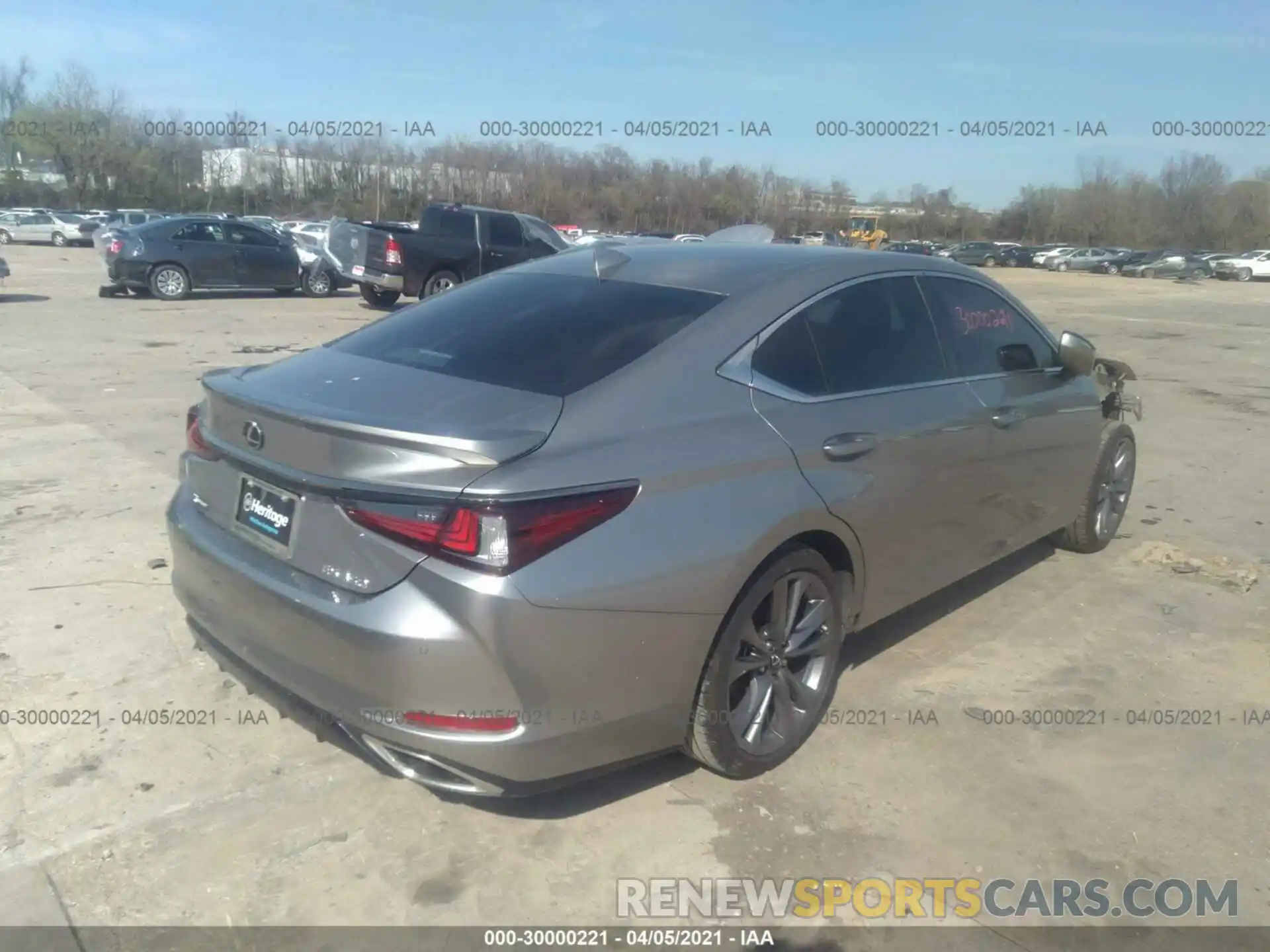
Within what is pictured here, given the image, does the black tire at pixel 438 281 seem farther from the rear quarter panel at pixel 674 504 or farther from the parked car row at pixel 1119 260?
the parked car row at pixel 1119 260

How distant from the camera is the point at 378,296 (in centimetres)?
1884

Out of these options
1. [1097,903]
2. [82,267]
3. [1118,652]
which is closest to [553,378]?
[1097,903]

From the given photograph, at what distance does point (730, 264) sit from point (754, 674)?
1.50m

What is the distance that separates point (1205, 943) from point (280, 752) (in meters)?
2.84

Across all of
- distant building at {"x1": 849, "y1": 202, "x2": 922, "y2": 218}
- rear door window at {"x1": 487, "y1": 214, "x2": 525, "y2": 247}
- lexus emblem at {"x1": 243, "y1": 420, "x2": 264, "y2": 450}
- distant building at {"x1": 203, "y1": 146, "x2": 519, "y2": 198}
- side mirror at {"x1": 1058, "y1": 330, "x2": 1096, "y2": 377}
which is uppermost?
distant building at {"x1": 203, "y1": 146, "x2": 519, "y2": 198}

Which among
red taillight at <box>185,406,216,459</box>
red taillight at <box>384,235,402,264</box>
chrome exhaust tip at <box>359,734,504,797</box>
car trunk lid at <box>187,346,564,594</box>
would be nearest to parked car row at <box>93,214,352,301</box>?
red taillight at <box>384,235,402,264</box>

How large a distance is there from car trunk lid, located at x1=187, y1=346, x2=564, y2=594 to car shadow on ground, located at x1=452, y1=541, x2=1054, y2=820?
3.06ft

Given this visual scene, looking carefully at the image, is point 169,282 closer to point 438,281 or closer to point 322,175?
point 438,281

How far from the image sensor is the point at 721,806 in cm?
333

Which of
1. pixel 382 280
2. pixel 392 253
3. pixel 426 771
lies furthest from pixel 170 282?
pixel 426 771

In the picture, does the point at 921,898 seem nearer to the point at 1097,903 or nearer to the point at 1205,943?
the point at 1097,903

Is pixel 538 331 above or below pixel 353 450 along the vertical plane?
above

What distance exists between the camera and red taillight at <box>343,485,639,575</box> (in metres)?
2.63

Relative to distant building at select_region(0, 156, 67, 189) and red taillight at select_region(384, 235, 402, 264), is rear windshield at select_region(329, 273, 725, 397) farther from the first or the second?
distant building at select_region(0, 156, 67, 189)
